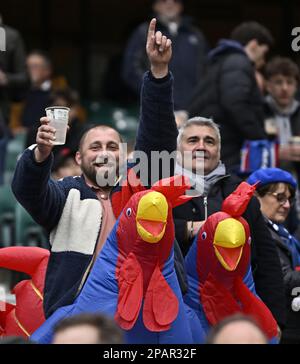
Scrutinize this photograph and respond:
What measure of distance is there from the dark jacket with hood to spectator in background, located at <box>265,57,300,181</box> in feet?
1.64

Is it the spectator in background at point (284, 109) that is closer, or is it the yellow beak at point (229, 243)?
the yellow beak at point (229, 243)

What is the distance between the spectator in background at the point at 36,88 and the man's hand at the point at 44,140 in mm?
5125

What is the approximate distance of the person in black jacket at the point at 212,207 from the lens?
291 inches

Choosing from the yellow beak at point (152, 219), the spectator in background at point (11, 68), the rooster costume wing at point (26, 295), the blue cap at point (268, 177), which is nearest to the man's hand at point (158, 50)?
the yellow beak at point (152, 219)

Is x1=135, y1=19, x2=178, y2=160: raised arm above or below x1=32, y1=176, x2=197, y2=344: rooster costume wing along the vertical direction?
above

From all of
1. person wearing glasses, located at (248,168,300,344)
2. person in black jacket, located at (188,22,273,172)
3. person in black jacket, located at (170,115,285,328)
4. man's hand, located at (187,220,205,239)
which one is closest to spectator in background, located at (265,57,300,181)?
person in black jacket, located at (188,22,273,172)

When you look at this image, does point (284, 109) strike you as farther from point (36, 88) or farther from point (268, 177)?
point (36, 88)

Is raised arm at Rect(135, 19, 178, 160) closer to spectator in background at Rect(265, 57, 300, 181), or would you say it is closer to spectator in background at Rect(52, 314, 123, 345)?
spectator in background at Rect(52, 314, 123, 345)

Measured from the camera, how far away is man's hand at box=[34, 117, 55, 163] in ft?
21.4

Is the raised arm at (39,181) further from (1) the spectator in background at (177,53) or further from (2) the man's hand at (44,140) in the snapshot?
(1) the spectator in background at (177,53)

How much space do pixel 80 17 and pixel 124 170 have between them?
7.71 metres

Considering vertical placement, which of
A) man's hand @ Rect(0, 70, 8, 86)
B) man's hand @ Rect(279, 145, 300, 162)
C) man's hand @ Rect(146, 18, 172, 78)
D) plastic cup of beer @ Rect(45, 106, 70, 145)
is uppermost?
man's hand @ Rect(0, 70, 8, 86)

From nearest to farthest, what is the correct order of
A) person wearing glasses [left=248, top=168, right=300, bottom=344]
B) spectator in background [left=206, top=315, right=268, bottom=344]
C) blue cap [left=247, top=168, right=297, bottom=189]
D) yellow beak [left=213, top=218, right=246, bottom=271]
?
spectator in background [left=206, top=315, right=268, bottom=344]
yellow beak [left=213, top=218, right=246, bottom=271]
person wearing glasses [left=248, top=168, right=300, bottom=344]
blue cap [left=247, top=168, right=297, bottom=189]
